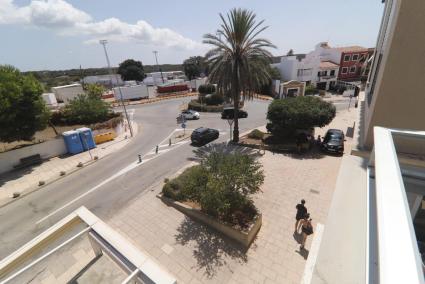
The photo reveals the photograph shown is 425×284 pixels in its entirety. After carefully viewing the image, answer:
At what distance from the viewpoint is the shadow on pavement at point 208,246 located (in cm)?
909

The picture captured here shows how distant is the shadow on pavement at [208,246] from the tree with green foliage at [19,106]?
16.4 meters

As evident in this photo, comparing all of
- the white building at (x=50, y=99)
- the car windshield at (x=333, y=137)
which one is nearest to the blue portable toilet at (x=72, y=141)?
the car windshield at (x=333, y=137)

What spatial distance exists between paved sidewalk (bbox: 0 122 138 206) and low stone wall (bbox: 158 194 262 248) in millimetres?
11499

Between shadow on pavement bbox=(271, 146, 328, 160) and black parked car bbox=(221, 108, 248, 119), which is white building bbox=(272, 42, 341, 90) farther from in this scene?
shadow on pavement bbox=(271, 146, 328, 160)

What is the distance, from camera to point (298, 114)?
60.8ft

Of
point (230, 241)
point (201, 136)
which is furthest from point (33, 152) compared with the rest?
point (230, 241)

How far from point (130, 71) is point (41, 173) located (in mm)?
66780

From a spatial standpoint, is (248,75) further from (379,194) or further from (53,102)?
(53,102)

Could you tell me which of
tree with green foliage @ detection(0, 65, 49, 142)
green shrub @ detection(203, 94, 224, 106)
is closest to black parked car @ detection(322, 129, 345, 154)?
green shrub @ detection(203, 94, 224, 106)

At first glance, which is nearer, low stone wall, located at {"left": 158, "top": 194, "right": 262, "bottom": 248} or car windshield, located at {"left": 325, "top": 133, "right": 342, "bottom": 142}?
low stone wall, located at {"left": 158, "top": 194, "right": 262, "bottom": 248}

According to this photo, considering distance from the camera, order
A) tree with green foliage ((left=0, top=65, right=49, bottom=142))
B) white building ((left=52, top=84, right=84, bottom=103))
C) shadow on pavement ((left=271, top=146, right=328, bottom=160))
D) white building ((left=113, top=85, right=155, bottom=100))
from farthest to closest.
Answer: white building ((left=113, top=85, right=155, bottom=100)) < white building ((left=52, top=84, right=84, bottom=103)) < shadow on pavement ((left=271, top=146, right=328, bottom=160)) < tree with green foliage ((left=0, top=65, right=49, bottom=142))

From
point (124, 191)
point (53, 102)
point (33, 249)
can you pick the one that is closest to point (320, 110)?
point (124, 191)

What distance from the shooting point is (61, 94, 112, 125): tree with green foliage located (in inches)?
1076

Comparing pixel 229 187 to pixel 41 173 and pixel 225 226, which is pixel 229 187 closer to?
pixel 225 226
